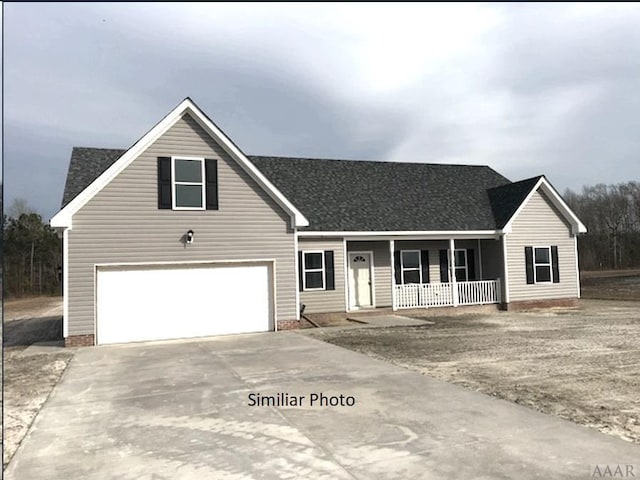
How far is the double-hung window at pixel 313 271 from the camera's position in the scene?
643 inches

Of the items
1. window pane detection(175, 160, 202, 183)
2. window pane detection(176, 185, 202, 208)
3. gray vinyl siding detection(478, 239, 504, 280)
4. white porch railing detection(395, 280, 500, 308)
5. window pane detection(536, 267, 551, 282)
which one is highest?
window pane detection(175, 160, 202, 183)

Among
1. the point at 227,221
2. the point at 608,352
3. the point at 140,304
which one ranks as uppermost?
the point at 227,221

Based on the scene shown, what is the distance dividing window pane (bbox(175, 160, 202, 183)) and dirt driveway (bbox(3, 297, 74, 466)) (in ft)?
17.0

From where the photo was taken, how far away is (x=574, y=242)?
63.3ft

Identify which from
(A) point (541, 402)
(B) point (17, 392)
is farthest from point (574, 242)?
(B) point (17, 392)

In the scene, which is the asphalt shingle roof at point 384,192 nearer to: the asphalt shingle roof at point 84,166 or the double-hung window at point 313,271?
the asphalt shingle roof at point 84,166

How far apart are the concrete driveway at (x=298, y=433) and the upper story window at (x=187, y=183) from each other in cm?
604

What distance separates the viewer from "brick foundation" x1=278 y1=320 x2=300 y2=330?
1444 cm

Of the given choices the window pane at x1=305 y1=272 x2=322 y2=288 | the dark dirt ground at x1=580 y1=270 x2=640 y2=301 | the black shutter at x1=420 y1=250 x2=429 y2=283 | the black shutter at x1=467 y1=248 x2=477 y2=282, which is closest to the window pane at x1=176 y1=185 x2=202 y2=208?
the window pane at x1=305 y1=272 x2=322 y2=288

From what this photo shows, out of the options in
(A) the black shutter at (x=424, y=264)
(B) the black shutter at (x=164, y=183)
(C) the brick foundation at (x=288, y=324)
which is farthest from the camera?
(A) the black shutter at (x=424, y=264)

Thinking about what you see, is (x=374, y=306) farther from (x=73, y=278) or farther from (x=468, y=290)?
(x=73, y=278)

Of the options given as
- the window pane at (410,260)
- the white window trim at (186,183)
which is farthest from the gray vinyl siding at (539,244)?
the white window trim at (186,183)

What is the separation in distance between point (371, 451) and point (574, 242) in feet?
56.6

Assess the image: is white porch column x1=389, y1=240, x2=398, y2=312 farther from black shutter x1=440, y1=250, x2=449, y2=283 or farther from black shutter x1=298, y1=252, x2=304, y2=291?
black shutter x1=298, y1=252, x2=304, y2=291
